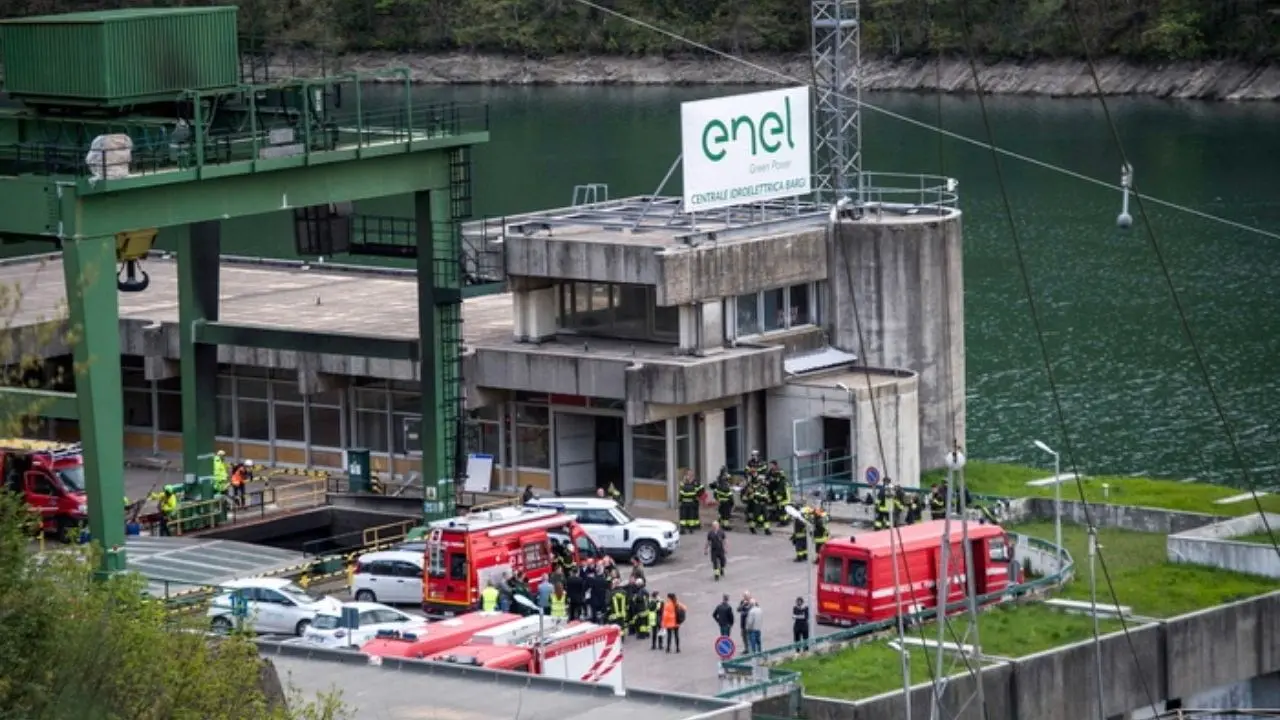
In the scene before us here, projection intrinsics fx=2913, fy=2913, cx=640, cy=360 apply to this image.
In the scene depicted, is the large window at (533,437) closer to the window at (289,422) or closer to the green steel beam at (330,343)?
the green steel beam at (330,343)

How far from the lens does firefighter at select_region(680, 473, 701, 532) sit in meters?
46.4

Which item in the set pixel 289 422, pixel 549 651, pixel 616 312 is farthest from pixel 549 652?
pixel 289 422

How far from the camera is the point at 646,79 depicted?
144750mm

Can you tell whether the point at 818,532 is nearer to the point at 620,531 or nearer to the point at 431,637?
the point at 620,531

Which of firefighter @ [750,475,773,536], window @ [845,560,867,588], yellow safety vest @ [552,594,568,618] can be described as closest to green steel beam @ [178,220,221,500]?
firefighter @ [750,475,773,536]

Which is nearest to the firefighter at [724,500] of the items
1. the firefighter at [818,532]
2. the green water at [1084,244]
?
the firefighter at [818,532]

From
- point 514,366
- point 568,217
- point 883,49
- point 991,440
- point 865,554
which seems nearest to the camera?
point 865,554

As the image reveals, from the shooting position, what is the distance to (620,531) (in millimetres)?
44656

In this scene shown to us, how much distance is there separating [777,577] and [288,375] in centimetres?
1385

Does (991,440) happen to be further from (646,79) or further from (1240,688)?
(646,79)

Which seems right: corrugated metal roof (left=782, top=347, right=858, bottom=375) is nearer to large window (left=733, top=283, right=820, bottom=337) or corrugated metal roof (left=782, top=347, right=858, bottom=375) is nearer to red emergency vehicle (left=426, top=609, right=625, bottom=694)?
large window (left=733, top=283, right=820, bottom=337)

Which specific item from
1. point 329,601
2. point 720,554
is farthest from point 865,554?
point 329,601

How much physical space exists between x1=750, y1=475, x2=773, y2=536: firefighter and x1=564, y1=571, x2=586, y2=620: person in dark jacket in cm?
637

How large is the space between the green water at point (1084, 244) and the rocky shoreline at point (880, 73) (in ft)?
3.83
